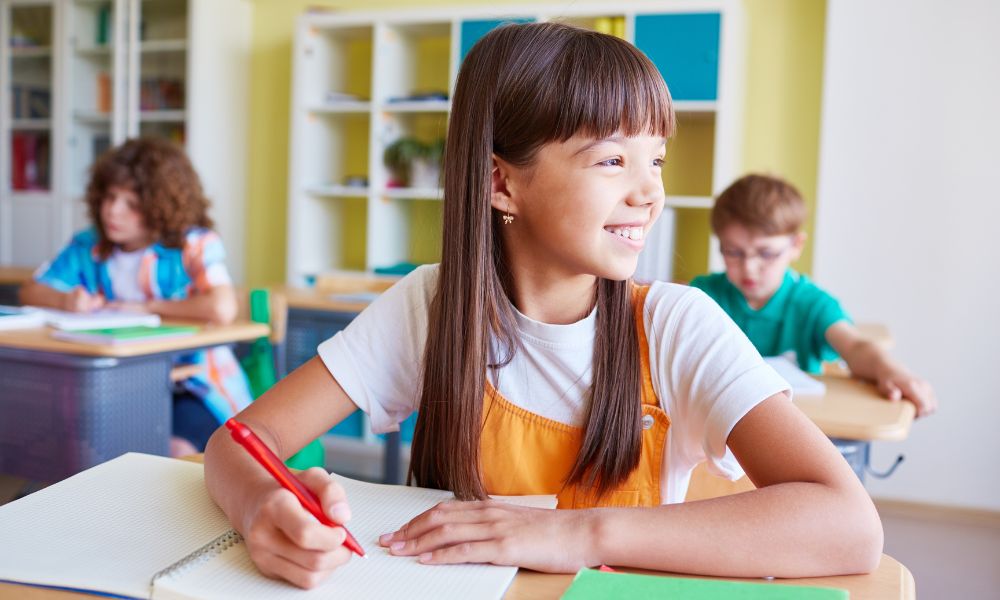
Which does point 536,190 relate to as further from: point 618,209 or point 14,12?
point 14,12

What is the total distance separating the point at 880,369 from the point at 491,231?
1.14m

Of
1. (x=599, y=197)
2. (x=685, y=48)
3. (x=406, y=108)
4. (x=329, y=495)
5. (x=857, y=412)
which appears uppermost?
(x=685, y=48)

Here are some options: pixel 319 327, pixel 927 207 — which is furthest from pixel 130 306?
pixel 927 207

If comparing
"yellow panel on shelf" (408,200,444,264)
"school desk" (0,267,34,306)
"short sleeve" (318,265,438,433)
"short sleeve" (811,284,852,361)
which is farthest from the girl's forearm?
"school desk" (0,267,34,306)

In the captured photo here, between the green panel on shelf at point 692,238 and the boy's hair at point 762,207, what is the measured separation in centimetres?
149

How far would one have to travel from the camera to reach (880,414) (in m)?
1.61

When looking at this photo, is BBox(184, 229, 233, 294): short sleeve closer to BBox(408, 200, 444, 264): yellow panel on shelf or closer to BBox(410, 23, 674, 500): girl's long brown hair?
BBox(408, 200, 444, 264): yellow panel on shelf

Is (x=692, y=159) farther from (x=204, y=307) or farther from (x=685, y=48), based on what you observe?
(x=204, y=307)

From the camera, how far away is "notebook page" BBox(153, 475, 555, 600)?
0.64 m

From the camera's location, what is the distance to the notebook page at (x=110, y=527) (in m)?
0.68

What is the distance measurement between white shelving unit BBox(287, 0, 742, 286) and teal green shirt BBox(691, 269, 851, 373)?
1263mm

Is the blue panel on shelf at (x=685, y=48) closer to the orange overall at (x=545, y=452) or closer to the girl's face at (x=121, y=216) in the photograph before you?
the girl's face at (x=121, y=216)

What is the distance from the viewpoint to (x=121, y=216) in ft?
8.57

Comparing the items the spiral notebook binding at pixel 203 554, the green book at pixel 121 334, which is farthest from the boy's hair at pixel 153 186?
the spiral notebook binding at pixel 203 554
